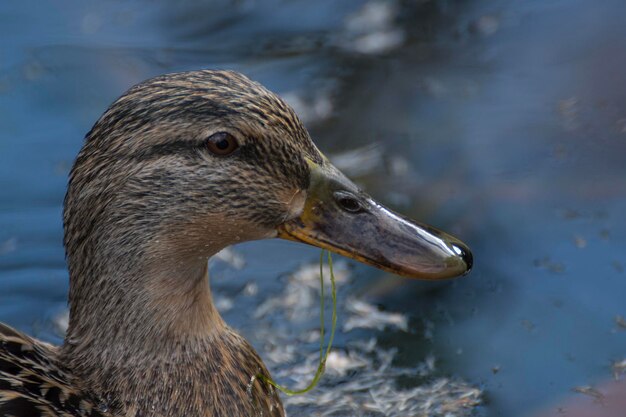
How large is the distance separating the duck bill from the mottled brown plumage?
0.07 metres

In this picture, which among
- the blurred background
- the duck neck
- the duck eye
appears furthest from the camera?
the blurred background

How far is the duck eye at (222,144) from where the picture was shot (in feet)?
13.0

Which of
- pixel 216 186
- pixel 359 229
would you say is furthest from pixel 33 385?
pixel 359 229

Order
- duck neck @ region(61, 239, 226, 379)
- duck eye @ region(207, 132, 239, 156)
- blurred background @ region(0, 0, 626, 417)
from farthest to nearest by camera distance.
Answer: blurred background @ region(0, 0, 626, 417) < duck neck @ region(61, 239, 226, 379) < duck eye @ region(207, 132, 239, 156)

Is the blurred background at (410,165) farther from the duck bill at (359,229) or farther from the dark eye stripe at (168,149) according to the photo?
the dark eye stripe at (168,149)

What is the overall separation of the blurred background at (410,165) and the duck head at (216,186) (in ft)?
5.03

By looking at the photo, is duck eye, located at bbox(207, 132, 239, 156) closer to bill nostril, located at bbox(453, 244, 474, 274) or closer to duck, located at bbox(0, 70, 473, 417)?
duck, located at bbox(0, 70, 473, 417)

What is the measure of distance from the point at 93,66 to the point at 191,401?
378cm

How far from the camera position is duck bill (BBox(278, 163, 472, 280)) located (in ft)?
13.3

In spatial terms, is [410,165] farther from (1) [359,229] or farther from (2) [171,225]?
(2) [171,225]

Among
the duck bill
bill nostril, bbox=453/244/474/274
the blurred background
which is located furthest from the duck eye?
the blurred background

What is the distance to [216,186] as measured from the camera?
4035 millimetres

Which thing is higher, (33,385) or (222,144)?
(222,144)

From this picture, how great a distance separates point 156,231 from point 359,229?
2.30ft
